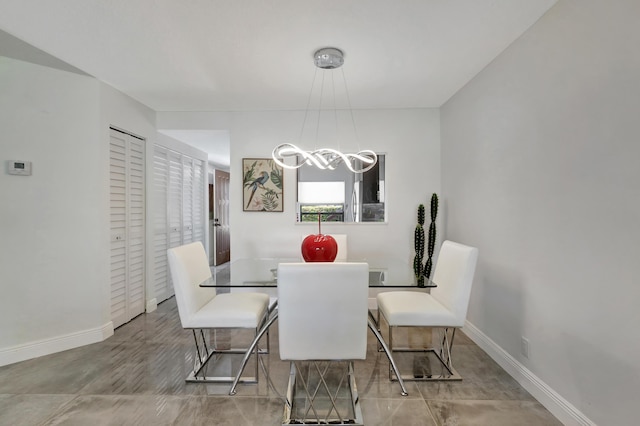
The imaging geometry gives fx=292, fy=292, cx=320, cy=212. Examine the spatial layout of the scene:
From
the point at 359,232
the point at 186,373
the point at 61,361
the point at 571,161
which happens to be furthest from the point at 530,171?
the point at 61,361

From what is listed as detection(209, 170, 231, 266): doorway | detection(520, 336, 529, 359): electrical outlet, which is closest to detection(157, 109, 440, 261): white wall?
detection(520, 336, 529, 359): electrical outlet

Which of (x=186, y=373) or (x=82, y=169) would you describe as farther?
(x=82, y=169)

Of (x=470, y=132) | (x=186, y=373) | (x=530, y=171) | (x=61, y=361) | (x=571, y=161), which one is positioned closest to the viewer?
(x=571, y=161)

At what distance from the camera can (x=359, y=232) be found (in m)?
3.52

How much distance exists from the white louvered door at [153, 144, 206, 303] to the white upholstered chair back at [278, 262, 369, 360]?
8.66 feet

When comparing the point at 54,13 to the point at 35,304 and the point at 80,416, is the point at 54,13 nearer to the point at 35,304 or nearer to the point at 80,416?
the point at 35,304

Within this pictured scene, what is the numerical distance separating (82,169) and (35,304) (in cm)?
117

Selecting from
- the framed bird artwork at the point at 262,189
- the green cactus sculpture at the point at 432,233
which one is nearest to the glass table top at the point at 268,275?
the green cactus sculpture at the point at 432,233

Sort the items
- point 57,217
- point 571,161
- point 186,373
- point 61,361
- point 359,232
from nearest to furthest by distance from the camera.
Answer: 1. point 571,161
2. point 186,373
3. point 61,361
4. point 57,217
5. point 359,232

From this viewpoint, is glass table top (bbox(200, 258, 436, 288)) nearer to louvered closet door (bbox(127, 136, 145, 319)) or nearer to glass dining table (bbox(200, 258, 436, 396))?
glass dining table (bbox(200, 258, 436, 396))

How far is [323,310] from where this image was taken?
156 cm

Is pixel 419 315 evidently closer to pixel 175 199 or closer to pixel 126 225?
pixel 126 225

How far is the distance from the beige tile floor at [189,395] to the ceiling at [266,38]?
7.76ft

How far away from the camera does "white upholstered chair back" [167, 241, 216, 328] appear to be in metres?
1.97
